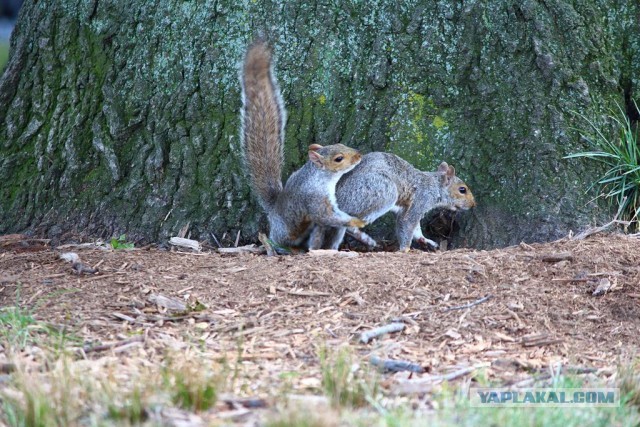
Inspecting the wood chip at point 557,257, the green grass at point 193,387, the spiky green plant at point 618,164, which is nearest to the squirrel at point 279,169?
the wood chip at point 557,257

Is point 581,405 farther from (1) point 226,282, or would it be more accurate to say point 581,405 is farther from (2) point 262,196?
(2) point 262,196

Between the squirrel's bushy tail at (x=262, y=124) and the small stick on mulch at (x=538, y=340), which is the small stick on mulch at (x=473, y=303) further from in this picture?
the squirrel's bushy tail at (x=262, y=124)

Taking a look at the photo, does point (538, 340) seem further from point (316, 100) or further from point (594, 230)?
point (316, 100)

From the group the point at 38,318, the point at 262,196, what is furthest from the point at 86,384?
the point at 262,196

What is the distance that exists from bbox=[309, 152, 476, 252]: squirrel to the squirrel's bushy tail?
0.40 meters

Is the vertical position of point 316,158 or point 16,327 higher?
point 316,158

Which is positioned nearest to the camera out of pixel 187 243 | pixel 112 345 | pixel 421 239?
pixel 112 345

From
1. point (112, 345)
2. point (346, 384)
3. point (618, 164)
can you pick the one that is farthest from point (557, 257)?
point (112, 345)

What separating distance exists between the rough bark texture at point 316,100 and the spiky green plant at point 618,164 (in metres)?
0.09

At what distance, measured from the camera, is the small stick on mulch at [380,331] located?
356cm

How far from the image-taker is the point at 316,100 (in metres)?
5.16

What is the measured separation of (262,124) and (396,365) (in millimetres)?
2050

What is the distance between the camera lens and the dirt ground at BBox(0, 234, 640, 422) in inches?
135

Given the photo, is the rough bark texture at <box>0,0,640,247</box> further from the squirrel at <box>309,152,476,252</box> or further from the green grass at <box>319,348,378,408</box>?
the green grass at <box>319,348,378,408</box>
